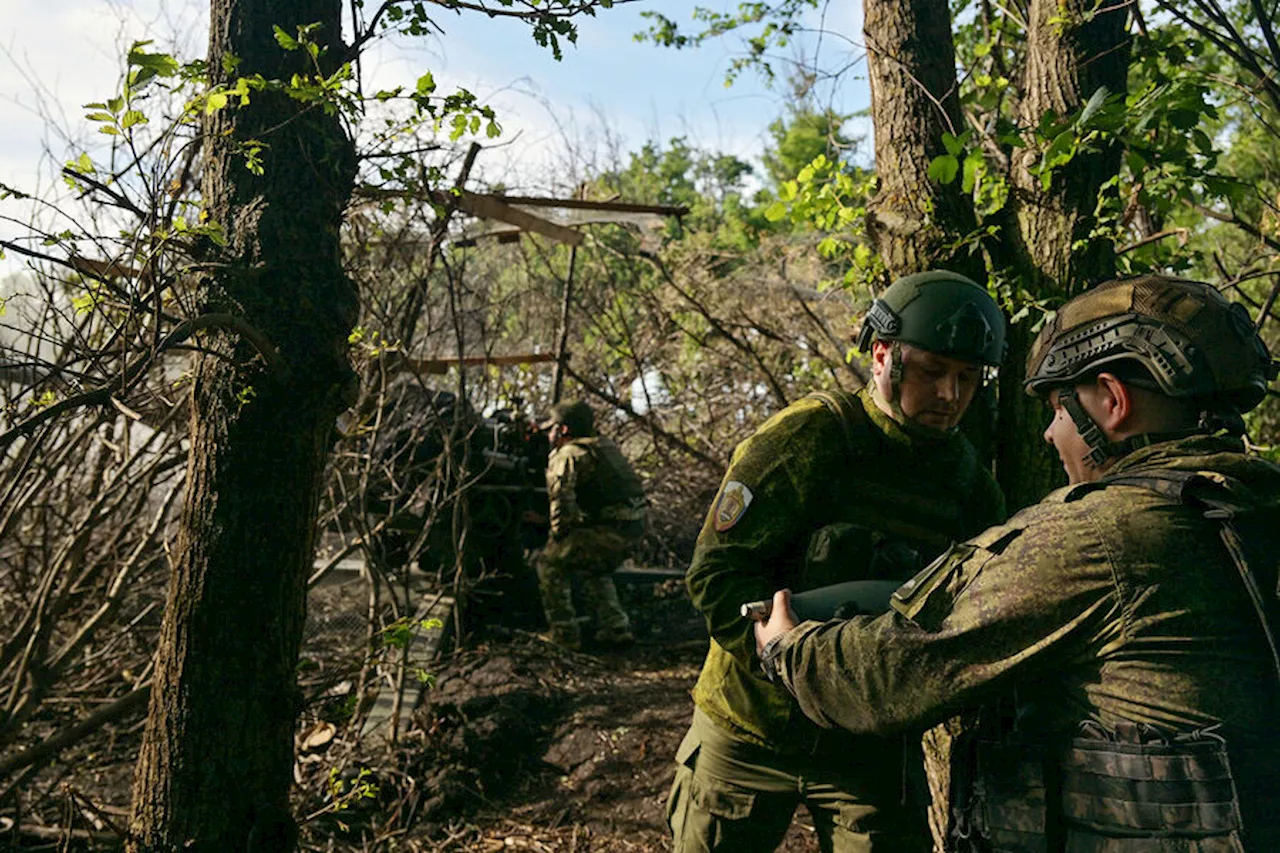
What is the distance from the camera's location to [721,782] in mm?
2604

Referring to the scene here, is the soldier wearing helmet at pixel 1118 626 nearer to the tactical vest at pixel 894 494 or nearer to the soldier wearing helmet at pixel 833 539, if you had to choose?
the soldier wearing helmet at pixel 833 539

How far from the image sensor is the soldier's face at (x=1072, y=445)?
76.5 inches

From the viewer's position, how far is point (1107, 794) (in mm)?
1711

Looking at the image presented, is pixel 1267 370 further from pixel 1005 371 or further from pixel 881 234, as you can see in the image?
pixel 881 234

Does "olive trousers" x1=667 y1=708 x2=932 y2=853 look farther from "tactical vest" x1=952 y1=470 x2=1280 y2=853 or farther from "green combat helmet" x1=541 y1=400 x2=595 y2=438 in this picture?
"green combat helmet" x1=541 y1=400 x2=595 y2=438

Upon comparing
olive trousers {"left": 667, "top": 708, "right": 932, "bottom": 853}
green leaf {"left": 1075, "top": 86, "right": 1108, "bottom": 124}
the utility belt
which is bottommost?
olive trousers {"left": 667, "top": 708, "right": 932, "bottom": 853}

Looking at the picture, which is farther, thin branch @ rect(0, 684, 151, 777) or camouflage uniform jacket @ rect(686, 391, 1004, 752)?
thin branch @ rect(0, 684, 151, 777)

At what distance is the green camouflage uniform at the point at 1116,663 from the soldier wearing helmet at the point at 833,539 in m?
0.59

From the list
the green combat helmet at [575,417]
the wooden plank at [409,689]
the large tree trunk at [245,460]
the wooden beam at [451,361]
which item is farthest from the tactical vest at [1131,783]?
the green combat helmet at [575,417]

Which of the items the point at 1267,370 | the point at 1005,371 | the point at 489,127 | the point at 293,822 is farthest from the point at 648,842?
the point at 1267,370

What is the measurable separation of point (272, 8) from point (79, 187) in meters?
0.67

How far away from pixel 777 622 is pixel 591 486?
565cm

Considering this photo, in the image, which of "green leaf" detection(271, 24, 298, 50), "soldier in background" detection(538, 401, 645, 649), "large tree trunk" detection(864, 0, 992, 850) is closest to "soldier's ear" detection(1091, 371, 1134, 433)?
"large tree trunk" detection(864, 0, 992, 850)

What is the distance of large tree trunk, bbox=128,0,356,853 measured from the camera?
2.64m
